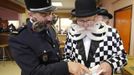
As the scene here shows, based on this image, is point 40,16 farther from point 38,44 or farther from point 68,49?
point 68,49

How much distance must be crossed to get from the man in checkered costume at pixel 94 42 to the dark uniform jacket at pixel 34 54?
0.89 feet

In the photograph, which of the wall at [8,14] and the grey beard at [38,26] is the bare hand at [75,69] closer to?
the grey beard at [38,26]

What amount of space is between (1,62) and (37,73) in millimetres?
7004

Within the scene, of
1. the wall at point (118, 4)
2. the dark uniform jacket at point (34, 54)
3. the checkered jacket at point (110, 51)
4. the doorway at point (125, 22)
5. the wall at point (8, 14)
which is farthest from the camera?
the wall at point (8, 14)

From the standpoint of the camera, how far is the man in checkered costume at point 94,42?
1.44 meters

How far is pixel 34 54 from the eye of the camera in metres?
1.29

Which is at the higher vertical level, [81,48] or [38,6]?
[38,6]

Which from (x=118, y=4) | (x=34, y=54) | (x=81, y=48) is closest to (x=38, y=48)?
(x=34, y=54)

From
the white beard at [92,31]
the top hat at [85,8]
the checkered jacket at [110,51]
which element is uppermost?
the top hat at [85,8]

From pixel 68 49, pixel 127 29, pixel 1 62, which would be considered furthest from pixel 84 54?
pixel 1 62

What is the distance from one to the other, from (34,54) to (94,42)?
0.49 metres

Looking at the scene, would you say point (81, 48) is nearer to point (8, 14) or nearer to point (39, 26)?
point (39, 26)

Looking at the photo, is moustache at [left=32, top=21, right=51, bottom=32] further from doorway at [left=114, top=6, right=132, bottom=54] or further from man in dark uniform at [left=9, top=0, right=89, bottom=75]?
doorway at [left=114, top=6, right=132, bottom=54]

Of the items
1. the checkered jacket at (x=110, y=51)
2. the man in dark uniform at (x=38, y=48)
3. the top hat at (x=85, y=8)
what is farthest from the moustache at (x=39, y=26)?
the checkered jacket at (x=110, y=51)
